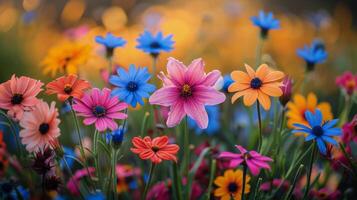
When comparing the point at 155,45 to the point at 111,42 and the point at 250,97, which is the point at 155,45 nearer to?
Result: the point at 111,42

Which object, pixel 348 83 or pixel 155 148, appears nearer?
pixel 155 148

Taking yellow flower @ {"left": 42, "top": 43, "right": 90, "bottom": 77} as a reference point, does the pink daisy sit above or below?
below

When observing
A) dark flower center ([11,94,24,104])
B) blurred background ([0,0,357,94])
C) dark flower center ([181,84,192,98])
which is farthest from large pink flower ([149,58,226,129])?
blurred background ([0,0,357,94])

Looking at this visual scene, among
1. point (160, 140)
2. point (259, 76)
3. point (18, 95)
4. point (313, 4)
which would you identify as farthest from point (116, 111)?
point (313, 4)

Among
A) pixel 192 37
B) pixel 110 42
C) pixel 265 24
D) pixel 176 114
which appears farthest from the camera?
pixel 192 37

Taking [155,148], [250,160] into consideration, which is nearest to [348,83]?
[250,160]

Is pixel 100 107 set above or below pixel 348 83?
below

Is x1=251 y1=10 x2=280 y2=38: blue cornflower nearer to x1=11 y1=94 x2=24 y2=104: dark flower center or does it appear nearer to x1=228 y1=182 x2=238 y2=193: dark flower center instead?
x1=228 y1=182 x2=238 y2=193: dark flower center
